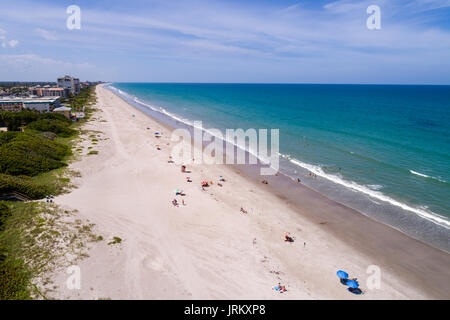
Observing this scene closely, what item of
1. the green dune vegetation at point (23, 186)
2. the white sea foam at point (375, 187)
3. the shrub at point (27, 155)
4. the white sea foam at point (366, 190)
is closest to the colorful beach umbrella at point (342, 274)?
the white sea foam at point (366, 190)

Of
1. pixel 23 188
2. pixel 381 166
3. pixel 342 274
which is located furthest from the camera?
pixel 381 166

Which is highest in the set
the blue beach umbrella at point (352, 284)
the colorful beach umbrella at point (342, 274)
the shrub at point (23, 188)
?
the shrub at point (23, 188)

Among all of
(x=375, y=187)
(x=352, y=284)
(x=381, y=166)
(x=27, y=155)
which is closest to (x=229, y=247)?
(x=352, y=284)

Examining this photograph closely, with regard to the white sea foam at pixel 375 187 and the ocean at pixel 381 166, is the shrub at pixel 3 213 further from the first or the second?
the white sea foam at pixel 375 187

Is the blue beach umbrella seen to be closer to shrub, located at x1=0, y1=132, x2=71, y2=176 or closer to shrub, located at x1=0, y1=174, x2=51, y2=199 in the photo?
shrub, located at x1=0, y1=174, x2=51, y2=199

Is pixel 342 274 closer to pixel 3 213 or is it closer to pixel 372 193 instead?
pixel 372 193

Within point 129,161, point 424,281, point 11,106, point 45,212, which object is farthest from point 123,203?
point 11,106
